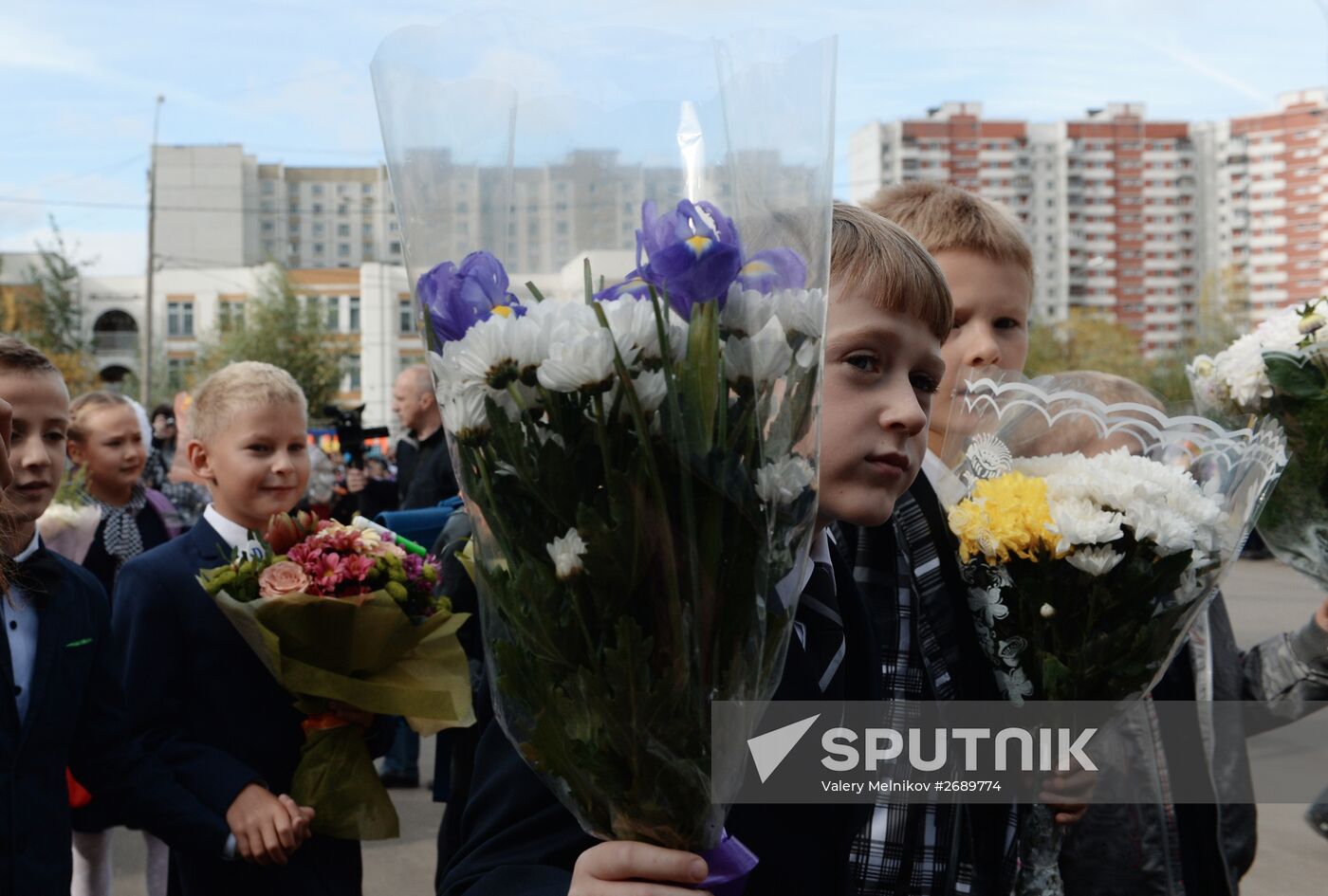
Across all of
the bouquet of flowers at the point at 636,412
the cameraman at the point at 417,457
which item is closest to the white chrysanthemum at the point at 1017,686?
the bouquet of flowers at the point at 636,412

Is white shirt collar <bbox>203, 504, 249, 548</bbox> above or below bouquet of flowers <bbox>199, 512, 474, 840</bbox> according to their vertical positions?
above

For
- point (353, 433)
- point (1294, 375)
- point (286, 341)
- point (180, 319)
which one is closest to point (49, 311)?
point (286, 341)

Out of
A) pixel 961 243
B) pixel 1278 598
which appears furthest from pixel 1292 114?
pixel 961 243

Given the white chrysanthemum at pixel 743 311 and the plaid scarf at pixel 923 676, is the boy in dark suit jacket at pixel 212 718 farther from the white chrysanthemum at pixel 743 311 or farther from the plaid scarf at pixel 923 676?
the white chrysanthemum at pixel 743 311

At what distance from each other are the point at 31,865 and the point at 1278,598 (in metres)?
15.4

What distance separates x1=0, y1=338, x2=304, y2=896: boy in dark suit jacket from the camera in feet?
8.55

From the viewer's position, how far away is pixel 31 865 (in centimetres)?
260

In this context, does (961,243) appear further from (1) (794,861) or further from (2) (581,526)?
(2) (581,526)

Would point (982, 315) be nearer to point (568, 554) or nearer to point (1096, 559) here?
point (1096, 559)

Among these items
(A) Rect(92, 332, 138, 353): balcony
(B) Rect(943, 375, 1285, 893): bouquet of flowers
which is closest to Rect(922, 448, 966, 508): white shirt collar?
(B) Rect(943, 375, 1285, 893): bouquet of flowers

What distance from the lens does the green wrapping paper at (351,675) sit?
9.59 feet

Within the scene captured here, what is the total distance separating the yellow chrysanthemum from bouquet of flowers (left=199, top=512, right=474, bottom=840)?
4.34ft

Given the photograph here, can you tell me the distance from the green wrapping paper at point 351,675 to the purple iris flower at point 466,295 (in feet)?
5.90

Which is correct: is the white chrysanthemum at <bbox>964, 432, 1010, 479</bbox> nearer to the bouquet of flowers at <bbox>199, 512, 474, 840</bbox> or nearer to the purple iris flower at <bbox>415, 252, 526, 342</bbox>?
the purple iris flower at <bbox>415, 252, 526, 342</bbox>
